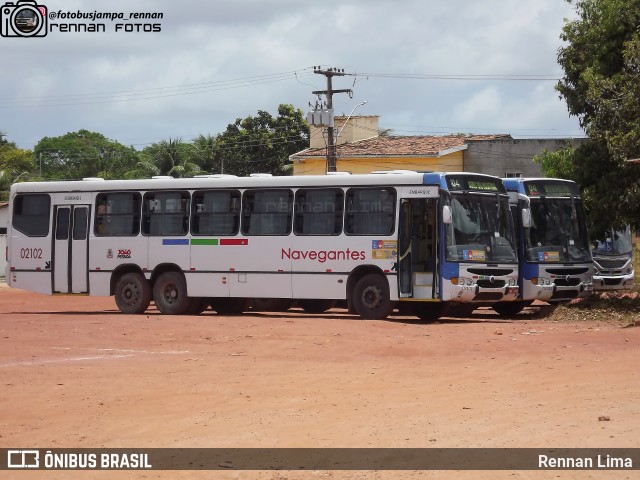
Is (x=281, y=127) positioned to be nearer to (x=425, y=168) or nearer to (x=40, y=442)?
(x=425, y=168)

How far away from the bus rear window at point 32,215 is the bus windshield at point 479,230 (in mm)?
10365

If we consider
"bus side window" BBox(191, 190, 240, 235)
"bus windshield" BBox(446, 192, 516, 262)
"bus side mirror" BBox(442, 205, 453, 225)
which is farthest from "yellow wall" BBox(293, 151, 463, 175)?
"bus side mirror" BBox(442, 205, 453, 225)

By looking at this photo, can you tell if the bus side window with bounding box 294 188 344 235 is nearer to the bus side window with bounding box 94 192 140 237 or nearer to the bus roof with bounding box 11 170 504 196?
the bus roof with bounding box 11 170 504 196

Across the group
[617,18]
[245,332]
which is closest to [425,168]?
[617,18]

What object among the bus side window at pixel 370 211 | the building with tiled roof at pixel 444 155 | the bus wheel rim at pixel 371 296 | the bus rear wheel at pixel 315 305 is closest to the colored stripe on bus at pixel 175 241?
the bus rear wheel at pixel 315 305

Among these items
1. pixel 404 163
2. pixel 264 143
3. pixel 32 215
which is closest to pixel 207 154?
pixel 264 143

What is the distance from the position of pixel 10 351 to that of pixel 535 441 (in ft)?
33.3

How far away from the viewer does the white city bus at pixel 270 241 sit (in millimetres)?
24484

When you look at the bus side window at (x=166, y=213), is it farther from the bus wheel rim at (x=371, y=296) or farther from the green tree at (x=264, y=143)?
the green tree at (x=264, y=143)

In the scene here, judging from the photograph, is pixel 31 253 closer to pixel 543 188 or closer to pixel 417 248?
pixel 417 248

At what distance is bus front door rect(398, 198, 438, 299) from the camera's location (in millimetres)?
24344

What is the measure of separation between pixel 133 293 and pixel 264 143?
4716 centimetres

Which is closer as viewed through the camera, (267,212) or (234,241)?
(267,212)

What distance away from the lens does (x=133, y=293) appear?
2828 cm
